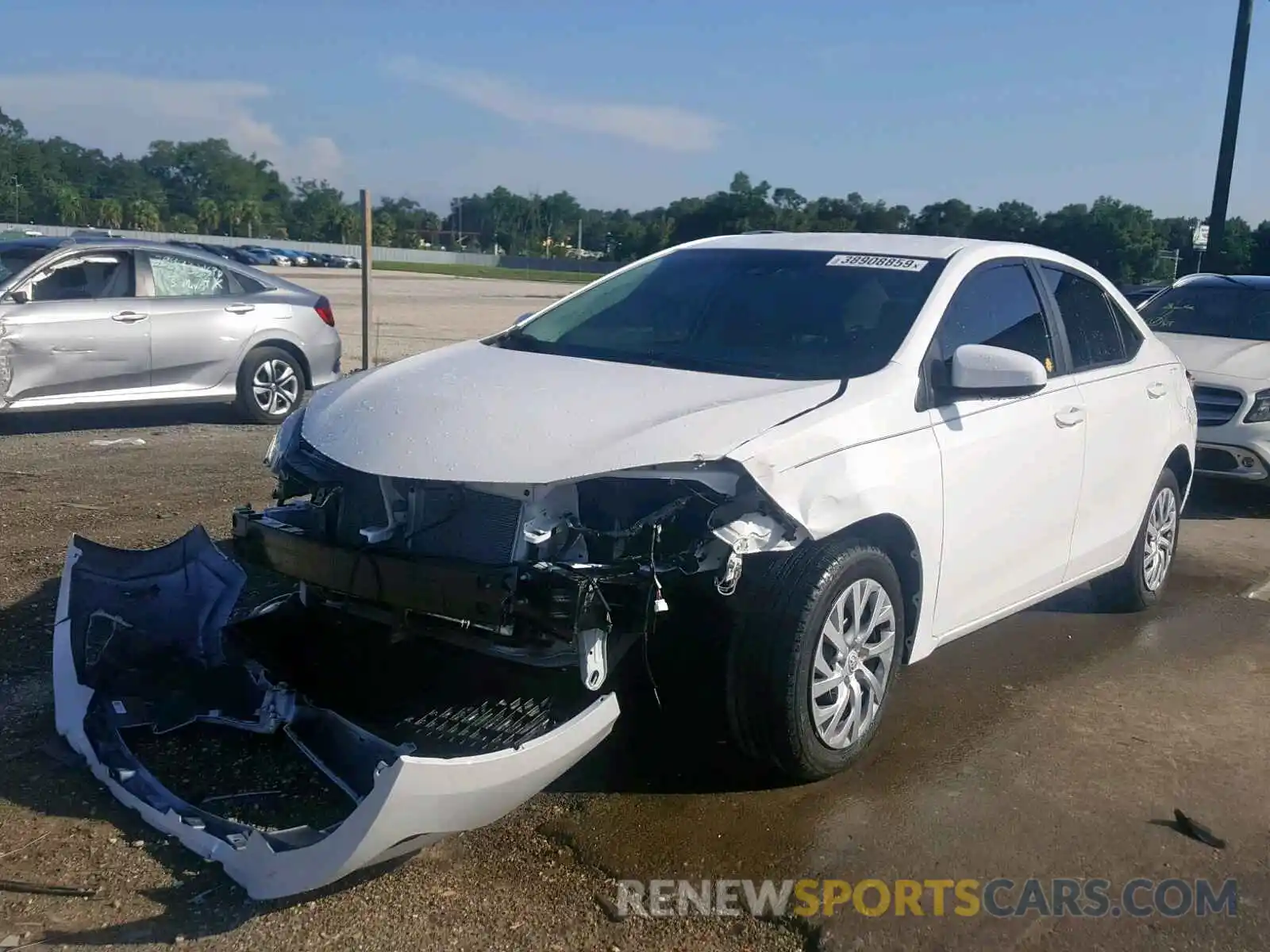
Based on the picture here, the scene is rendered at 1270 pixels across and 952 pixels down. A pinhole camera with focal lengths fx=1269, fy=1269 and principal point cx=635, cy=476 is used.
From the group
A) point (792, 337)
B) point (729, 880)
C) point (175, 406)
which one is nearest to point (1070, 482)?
point (792, 337)

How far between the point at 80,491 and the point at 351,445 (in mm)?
4410

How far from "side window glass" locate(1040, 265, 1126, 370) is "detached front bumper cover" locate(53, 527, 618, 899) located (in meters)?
2.95

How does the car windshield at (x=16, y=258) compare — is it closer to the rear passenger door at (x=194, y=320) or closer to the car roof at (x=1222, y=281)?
the rear passenger door at (x=194, y=320)

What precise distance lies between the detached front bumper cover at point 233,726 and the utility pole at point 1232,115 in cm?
1706

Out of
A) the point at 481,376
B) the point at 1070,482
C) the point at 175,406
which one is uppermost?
the point at 481,376

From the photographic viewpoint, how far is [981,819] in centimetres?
389

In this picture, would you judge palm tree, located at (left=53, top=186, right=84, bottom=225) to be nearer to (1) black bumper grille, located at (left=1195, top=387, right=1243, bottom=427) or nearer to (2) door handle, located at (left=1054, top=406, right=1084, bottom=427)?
(1) black bumper grille, located at (left=1195, top=387, right=1243, bottom=427)

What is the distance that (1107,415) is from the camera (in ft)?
17.6

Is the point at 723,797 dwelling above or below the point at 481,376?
below

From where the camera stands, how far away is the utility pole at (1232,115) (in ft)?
56.5

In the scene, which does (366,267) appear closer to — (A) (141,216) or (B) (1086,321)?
(B) (1086,321)

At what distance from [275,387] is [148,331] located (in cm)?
125

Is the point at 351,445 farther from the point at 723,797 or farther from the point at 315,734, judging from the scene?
the point at 723,797

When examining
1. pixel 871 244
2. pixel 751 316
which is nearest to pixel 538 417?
pixel 751 316
